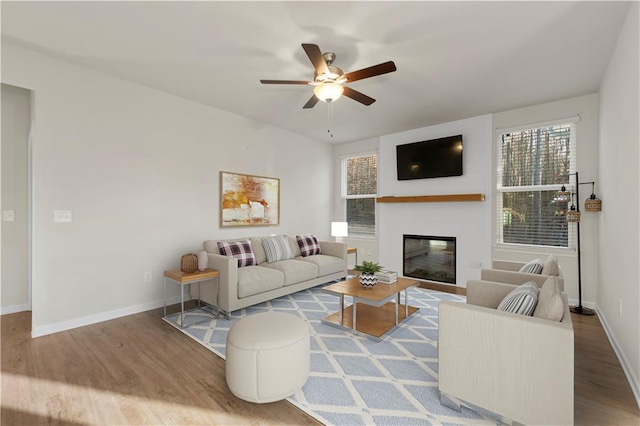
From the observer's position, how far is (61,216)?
3.02 m

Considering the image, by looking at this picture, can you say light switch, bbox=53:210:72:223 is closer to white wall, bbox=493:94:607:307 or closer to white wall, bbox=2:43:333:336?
white wall, bbox=2:43:333:336

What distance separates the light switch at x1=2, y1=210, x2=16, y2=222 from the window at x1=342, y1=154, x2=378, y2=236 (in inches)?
201

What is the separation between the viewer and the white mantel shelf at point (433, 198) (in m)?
4.55

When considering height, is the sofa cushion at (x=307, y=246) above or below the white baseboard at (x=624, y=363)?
above

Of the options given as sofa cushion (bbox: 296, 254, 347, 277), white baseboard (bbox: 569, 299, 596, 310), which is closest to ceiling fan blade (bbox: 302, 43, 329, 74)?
sofa cushion (bbox: 296, 254, 347, 277)

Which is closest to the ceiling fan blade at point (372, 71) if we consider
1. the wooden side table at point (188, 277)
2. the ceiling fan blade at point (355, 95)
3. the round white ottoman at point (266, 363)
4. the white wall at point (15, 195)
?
the ceiling fan blade at point (355, 95)

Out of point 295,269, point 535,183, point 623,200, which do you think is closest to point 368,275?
point 295,269

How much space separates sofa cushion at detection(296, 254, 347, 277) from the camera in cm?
451

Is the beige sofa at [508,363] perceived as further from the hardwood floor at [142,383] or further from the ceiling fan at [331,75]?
the ceiling fan at [331,75]

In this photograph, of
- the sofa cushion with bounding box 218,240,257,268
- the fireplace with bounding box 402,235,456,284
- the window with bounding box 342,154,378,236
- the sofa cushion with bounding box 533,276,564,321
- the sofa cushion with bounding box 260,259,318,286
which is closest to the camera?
the sofa cushion with bounding box 533,276,564,321

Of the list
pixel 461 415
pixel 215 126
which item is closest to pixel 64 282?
pixel 215 126

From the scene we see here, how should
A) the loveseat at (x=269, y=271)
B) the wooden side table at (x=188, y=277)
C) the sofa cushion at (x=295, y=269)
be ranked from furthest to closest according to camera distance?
the sofa cushion at (x=295, y=269)
the loveseat at (x=269, y=271)
the wooden side table at (x=188, y=277)

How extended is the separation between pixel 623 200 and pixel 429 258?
2.97m

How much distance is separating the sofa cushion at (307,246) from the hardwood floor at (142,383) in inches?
91.4
